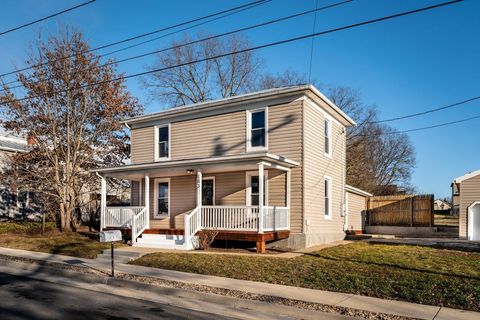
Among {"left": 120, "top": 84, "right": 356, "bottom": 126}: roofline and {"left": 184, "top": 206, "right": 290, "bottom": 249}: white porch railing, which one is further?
{"left": 120, "top": 84, "right": 356, "bottom": 126}: roofline

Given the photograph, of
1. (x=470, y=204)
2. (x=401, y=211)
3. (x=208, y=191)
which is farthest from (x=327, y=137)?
(x=401, y=211)

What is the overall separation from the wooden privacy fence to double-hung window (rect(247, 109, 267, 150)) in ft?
43.2

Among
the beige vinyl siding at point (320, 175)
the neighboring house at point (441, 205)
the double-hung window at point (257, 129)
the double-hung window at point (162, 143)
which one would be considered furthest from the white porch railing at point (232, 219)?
the neighboring house at point (441, 205)

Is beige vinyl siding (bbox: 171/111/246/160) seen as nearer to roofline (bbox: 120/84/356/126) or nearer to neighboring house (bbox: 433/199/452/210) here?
roofline (bbox: 120/84/356/126)

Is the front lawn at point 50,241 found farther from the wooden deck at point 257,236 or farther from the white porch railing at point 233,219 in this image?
the wooden deck at point 257,236

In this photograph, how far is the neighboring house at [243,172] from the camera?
16.7 m

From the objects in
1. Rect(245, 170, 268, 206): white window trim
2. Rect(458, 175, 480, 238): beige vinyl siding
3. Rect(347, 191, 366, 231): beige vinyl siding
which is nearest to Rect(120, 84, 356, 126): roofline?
Rect(245, 170, 268, 206): white window trim

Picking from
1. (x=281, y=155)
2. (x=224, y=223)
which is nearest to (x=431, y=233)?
(x=281, y=155)

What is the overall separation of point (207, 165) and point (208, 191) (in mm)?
2486

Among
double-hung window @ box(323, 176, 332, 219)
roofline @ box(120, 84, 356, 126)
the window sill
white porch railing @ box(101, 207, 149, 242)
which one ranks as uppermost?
roofline @ box(120, 84, 356, 126)

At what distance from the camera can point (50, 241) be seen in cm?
1867

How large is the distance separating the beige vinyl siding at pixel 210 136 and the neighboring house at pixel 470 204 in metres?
10.8

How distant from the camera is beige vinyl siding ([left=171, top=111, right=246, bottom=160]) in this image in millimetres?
18688

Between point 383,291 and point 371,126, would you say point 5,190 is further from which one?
point 371,126
